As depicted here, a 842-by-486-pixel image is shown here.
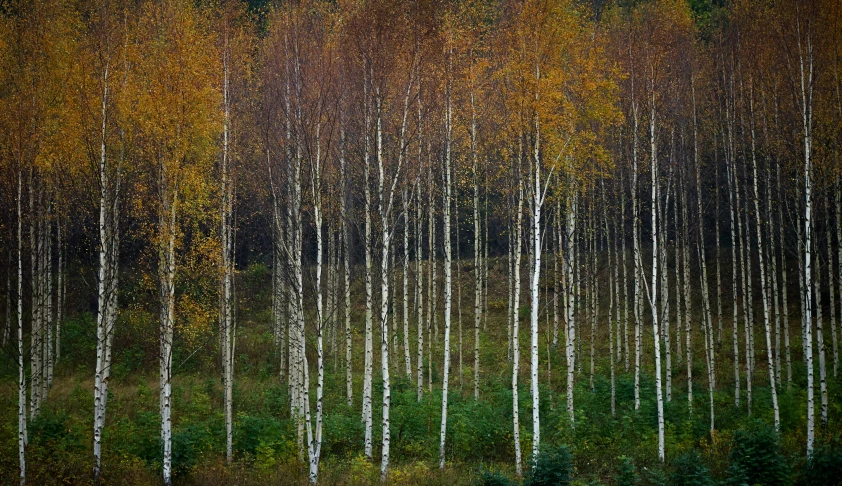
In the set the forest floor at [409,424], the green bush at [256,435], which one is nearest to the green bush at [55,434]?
the forest floor at [409,424]

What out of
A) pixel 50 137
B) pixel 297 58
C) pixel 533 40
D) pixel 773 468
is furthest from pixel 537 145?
pixel 50 137

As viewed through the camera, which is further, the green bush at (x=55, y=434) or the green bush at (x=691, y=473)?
the green bush at (x=55, y=434)

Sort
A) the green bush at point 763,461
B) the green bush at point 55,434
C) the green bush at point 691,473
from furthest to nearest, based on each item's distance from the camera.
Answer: the green bush at point 55,434 → the green bush at point 763,461 → the green bush at point 691,473

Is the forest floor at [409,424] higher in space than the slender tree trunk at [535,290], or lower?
lower

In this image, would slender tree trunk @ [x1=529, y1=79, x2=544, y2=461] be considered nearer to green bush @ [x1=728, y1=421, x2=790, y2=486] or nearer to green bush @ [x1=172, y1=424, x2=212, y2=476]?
green bush @ [x1=728, y1=421, x2=790, y2=486]

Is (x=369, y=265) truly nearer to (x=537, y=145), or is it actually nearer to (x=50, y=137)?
(x=537, y=145)

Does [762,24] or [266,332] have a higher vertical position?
[762,24]

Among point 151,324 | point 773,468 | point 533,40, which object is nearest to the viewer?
point 773,468


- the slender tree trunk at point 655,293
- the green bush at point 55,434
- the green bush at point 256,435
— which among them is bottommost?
the green bush at point 256,435

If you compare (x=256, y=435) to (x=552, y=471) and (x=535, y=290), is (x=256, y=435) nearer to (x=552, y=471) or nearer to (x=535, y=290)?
(x=552, y=471)

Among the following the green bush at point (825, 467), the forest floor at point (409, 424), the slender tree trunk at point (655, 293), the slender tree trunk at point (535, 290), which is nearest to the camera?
the green bush at point (825, 467)

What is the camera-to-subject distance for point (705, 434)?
17422mm

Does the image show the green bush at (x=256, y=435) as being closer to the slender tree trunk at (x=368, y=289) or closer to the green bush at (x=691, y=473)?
the slender tree trunk at (x=368, y=289)

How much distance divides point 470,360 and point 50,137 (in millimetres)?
18104
